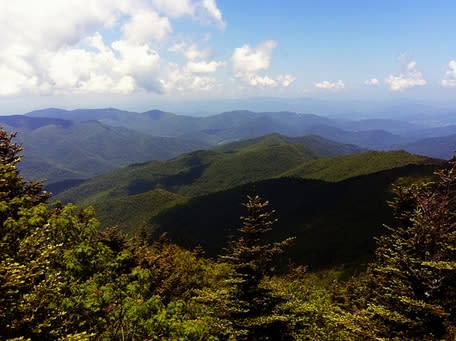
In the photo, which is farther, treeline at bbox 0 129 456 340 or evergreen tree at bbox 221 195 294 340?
evergreen tree at bbox 221 195 294 340

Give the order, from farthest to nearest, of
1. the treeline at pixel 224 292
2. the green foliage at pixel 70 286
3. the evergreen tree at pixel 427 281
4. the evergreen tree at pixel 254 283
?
the evergreen tree at pixel 254 283 → the evergreen tree at pixel 427 281 → the treeline at pixel 224 292 → the green foliage at pixel 70 286

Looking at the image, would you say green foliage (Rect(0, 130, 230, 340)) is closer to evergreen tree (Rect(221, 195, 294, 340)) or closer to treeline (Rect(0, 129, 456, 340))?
treeline (Rect(0, 129, 456, 340))

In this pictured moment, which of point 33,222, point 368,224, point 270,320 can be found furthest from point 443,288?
point 368,224

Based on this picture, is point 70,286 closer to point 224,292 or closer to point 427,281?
point 224,292

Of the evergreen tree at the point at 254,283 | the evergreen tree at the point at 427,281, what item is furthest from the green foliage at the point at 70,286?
the evergreen tree at the point at 427,281

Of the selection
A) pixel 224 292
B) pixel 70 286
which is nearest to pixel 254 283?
pixel 224 292

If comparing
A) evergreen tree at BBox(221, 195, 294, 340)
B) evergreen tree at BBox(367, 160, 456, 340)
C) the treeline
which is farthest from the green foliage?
evergreen tree at BBox(367, 160, 456, 340)

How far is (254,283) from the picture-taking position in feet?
69.5

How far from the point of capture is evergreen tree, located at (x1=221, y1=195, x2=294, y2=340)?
66.4ft

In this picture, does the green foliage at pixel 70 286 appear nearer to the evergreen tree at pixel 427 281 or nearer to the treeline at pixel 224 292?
the treeline at pixel 224 292

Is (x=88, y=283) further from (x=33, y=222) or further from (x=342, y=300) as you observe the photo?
(x=342, y=300)

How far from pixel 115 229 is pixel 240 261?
68.2ft

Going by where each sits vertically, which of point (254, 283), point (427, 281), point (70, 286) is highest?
point (427, 281)

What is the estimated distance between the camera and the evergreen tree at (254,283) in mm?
20234
